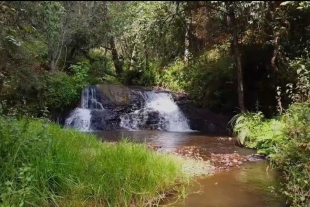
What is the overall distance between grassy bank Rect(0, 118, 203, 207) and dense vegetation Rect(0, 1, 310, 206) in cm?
10

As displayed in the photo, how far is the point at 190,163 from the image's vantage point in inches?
229

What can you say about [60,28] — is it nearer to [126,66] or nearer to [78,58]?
[78,58]

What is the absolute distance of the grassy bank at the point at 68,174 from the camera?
3.36 meters

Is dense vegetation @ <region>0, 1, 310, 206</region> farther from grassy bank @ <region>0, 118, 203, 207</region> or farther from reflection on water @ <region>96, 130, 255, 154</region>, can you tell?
reflection on water @ <region>96, 130, 255, 154</region>

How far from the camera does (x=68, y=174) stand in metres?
3.73

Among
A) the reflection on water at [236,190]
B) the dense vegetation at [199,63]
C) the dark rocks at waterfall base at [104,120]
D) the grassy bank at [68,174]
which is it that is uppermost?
the dense vegetation at [199,63]

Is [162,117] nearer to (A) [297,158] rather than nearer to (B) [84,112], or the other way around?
(B) [84,112]

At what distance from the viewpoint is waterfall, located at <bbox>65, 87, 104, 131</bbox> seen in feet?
38.3

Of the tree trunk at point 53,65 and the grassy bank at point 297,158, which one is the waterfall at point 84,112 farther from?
the grassy bank at point 297,158

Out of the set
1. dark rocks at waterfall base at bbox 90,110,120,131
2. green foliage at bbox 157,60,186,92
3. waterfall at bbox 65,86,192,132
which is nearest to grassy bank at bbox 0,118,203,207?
dark rocks at waterfall base at bbox 90,110,120,131

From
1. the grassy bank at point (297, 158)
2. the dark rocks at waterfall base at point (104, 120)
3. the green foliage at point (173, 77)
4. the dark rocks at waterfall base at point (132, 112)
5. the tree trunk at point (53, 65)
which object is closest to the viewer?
the grassy bank at point (297, 158)

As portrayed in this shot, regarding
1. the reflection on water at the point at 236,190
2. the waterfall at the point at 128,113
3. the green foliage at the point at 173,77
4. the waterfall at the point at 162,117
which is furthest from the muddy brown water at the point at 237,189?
the green foliage at the point at 173,77

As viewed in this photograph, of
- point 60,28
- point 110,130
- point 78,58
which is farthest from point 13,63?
point 78,58

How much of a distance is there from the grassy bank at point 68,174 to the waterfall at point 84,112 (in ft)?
24.0
